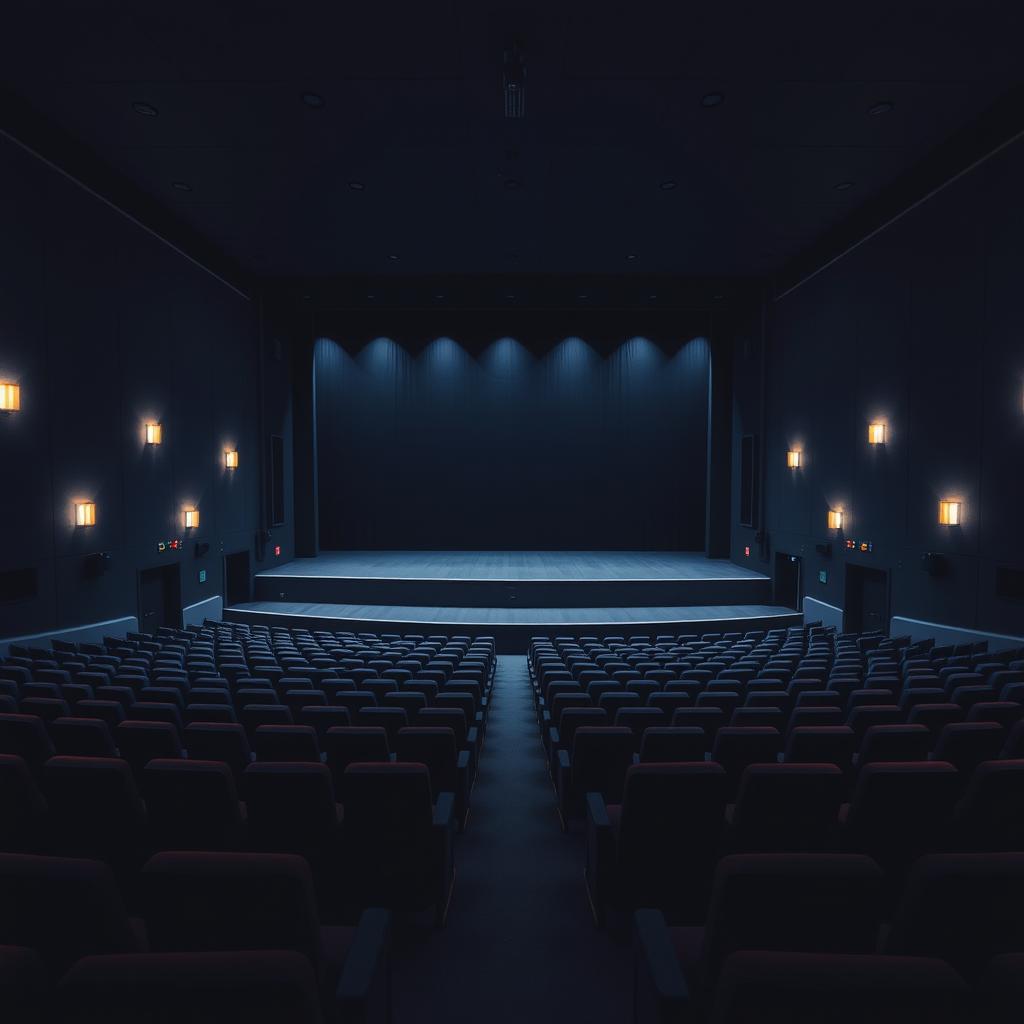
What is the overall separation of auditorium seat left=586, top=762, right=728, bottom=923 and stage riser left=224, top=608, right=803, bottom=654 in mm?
9682

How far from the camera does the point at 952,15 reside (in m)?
7.17

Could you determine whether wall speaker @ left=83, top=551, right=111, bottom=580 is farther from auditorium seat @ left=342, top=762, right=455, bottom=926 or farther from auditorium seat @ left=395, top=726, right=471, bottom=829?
auditorium seat @ left=342, top=762, right=455, bottom=926

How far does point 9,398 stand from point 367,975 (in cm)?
1005

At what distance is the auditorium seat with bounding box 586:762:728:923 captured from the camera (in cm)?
269

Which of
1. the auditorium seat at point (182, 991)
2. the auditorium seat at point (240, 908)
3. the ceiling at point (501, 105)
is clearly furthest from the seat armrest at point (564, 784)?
the ceiling at point (501, 105)

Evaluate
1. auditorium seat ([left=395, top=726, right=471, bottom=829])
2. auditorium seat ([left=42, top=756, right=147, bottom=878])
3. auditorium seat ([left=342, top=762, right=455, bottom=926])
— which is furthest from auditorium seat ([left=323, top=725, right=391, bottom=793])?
auditorium seat ([left=42, top=756, right=147, bottom=878])

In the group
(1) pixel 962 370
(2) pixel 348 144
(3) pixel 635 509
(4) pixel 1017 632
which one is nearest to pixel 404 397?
(3) pixel 635 509

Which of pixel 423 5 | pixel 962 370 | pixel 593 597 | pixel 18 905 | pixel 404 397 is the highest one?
pixel 423 5

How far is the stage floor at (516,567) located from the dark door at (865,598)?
9.45ft

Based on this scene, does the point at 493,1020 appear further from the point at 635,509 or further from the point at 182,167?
the point at 635,509

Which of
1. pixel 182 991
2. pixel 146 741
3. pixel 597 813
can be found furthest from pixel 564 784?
pixel 182 991

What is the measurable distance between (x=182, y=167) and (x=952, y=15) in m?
10.9

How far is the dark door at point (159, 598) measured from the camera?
483 inches

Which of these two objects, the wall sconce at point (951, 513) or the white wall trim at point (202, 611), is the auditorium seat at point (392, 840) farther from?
the white wall trim at point (202, 611)
